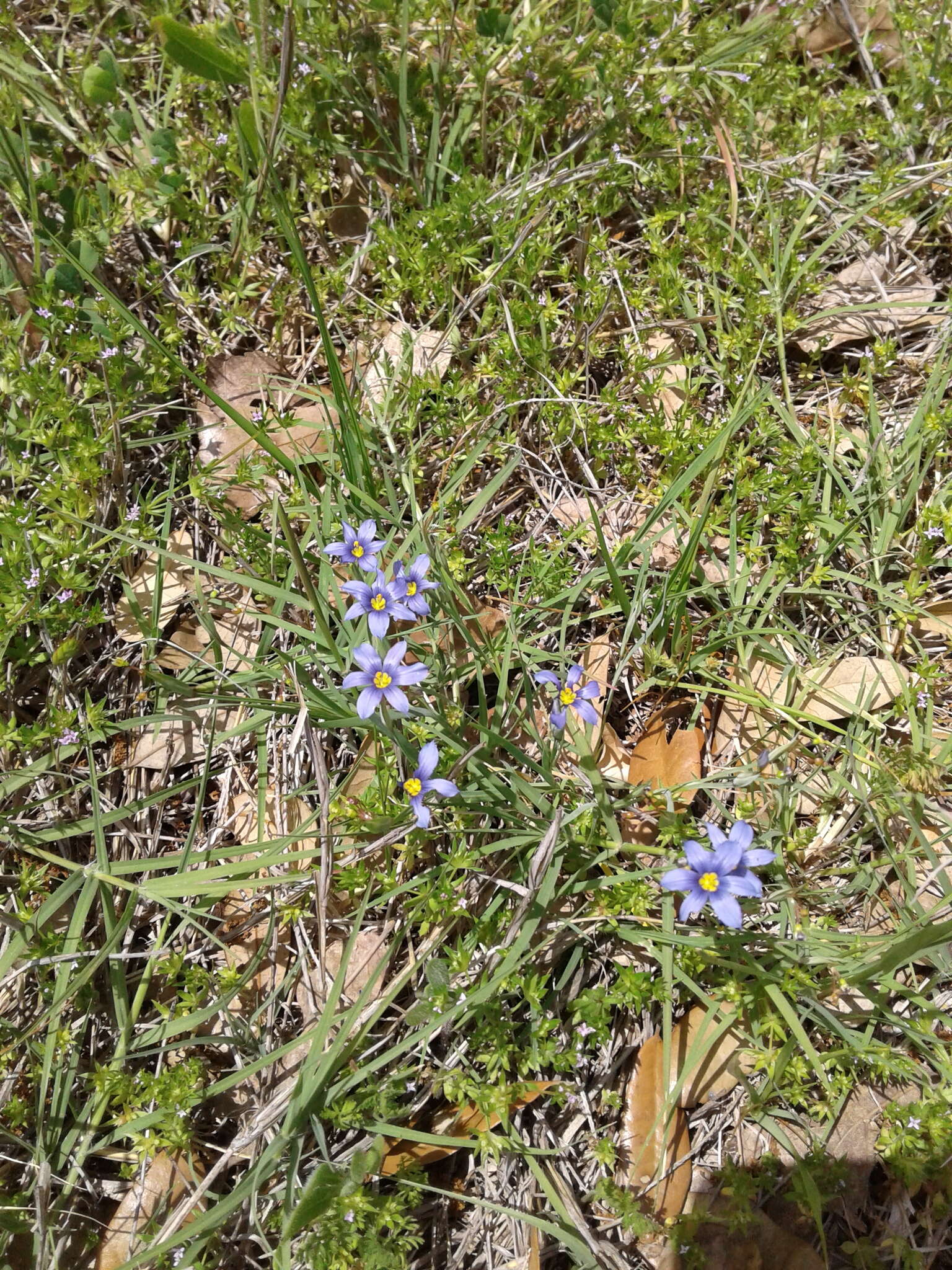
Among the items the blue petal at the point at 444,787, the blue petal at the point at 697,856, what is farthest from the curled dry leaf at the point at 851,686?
the blue petal at the point at 444,787

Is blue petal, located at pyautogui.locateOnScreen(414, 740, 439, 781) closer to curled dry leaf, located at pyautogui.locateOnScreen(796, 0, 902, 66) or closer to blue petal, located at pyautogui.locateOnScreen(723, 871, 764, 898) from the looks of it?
blue petal, located at pyautogui.locateOnScreen(723, 871, 764, 898)

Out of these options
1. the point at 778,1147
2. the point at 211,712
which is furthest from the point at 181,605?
the point at 778,1147

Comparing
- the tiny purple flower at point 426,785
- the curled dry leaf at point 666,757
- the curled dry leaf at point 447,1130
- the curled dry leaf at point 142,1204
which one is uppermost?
the tiny purple flower at point 426,785

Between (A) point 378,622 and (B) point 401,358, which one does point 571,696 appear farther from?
(B) point 401,358

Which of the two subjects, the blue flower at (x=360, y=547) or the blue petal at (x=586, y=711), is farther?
the blue flower at (x=360, y=547)

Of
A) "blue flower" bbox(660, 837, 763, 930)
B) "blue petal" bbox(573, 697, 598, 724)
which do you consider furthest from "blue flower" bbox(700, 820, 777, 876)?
"blue petal" bbox(573, 697, 598, 724)

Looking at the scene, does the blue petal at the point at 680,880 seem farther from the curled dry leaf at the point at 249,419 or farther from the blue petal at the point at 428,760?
the curled dry leaf at the point at 249,419

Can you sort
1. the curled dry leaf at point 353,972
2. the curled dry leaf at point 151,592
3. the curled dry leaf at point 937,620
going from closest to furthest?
the curled dry leaf at point 353,972 → the curled dry leaf at point 937,620 → the curled dry leaf at point 151,592

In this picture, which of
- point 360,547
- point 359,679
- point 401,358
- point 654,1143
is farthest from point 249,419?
point 654,1143

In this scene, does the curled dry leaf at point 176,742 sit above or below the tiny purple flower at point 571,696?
below
